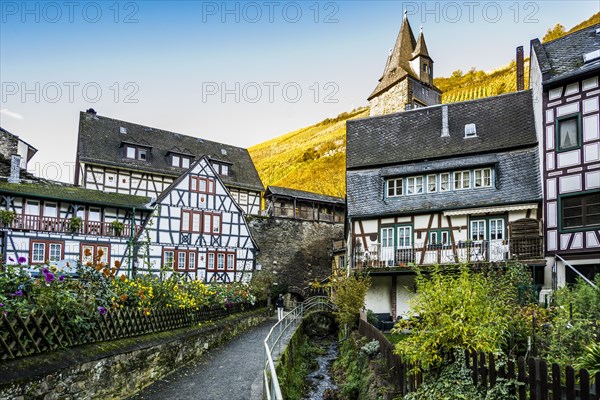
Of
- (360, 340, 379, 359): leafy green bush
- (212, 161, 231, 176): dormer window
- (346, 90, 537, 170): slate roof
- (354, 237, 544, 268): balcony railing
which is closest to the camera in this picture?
(360, 340, 379, 359): leafy green bush

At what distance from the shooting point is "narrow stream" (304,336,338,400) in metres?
14.6

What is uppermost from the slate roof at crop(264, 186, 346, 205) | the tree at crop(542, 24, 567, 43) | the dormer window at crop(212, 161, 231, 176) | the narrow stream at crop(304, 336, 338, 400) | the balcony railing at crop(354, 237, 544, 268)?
the tree at crop(542, 24, 567, 43)

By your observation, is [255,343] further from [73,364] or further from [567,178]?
[567,178]

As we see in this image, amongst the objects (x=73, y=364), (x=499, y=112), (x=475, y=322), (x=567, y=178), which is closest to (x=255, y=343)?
(x=73, y=364)

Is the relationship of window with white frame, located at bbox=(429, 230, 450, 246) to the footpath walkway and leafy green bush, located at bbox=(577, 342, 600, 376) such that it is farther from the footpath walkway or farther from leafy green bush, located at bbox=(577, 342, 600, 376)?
leafy green bush, located at bbox=(577, 342, 600, 376)

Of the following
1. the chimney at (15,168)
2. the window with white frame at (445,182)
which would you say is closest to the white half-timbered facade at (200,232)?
the chimney at (15,168)

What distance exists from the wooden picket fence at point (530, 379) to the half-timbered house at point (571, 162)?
11933mm

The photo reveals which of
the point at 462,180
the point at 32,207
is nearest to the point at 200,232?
the point at 32,207

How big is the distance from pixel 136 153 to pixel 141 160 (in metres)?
0.72

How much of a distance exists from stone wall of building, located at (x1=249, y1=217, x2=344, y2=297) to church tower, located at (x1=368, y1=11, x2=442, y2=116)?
17609 millimetres

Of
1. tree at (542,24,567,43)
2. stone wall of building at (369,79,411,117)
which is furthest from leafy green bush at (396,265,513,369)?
tree at (542,24,567,43)

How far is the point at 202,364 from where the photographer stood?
48.7 ft

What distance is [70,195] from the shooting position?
3073 centimetres

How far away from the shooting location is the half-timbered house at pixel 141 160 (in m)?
38.5
